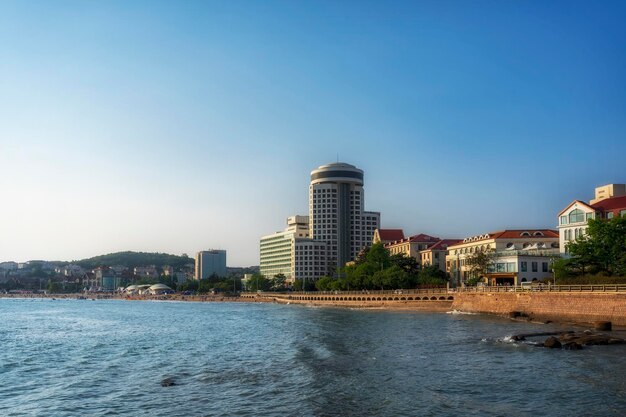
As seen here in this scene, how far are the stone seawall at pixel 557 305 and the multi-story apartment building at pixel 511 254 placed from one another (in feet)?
66.7

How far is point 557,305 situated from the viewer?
71125 millimetres

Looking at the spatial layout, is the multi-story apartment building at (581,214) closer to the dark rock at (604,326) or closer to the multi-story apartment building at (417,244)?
the dark rock at (604,326)

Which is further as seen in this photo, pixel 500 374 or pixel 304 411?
pixel 500 374

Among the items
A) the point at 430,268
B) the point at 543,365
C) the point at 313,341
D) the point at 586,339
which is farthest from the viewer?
the point at 430,268

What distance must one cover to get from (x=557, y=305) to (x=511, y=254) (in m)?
42.2

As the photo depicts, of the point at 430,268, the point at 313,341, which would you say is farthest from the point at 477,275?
the point at 313,341

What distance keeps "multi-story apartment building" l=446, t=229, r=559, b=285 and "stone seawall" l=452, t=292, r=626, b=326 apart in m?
20.3

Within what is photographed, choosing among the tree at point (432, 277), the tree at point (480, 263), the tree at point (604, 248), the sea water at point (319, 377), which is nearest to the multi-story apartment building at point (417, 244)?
the tree at point (432, 277)

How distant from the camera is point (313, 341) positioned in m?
57.2

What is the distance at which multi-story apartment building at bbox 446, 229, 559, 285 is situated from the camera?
Result: 362ft

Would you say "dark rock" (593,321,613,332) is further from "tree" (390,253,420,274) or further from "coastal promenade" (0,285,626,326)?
"tree" (390,253,420,274)

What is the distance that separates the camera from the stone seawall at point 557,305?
61344mm

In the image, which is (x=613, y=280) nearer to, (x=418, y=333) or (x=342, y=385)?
(x=418, y=333)

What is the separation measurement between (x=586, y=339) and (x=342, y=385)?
24.3 m
